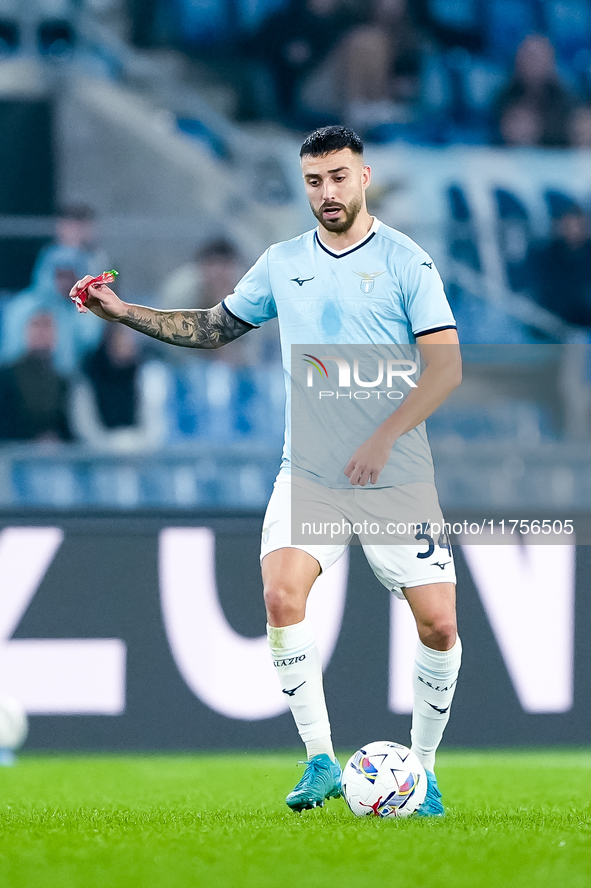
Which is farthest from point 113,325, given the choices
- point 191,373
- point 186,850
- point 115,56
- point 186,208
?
point 186,850

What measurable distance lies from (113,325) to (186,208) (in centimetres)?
212

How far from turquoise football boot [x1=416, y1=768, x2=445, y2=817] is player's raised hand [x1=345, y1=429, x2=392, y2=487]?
92 cm

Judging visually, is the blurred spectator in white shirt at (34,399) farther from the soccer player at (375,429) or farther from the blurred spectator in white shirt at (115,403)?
the soccer player at (375,429)

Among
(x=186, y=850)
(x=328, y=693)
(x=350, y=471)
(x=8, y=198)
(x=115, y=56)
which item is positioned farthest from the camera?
(x=115, y=56)

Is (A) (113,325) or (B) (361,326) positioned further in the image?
(A) (113,325)

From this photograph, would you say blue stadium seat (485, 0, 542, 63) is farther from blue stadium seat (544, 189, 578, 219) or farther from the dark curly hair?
the dark curly hair

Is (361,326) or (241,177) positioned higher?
(241,177)

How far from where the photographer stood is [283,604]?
3684 millimetres

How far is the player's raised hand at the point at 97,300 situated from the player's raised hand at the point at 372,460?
2.92ft

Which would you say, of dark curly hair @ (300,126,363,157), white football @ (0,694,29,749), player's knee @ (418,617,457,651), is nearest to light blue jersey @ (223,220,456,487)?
dark curly hair @ (300,126,363,157)

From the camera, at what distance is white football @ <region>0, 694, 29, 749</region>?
5.53m

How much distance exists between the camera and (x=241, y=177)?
369 inches

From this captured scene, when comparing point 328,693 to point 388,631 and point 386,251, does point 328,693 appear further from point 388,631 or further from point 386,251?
point 386,251

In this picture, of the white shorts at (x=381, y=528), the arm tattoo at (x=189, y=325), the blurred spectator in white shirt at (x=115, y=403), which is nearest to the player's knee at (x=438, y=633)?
the white shorts at (x=381, y=528)
